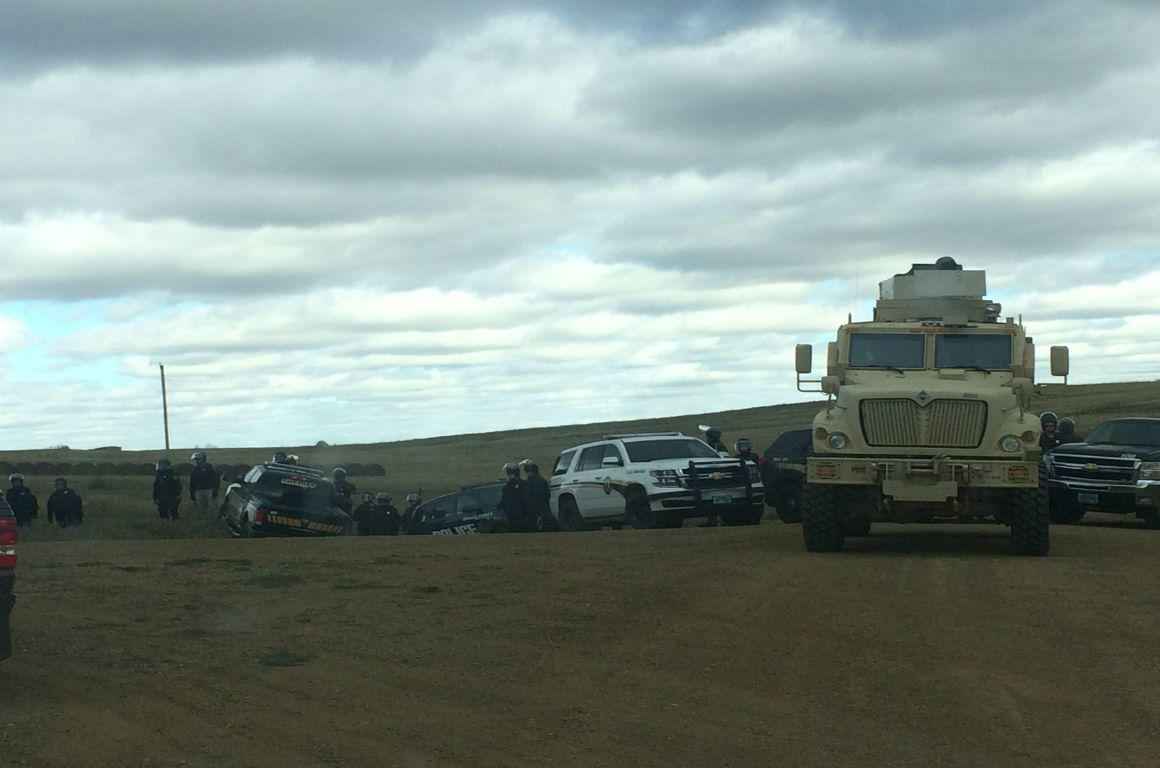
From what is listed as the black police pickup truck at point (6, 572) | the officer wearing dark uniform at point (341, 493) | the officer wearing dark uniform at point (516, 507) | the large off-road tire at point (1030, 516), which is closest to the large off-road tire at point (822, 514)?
the large off-road tire at point (1030, 516)

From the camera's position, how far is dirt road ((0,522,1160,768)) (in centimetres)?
820

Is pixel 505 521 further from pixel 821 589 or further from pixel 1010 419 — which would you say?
pixel 821 589

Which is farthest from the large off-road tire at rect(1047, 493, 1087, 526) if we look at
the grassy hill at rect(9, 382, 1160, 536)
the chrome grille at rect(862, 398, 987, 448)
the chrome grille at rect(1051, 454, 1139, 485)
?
the grassy hill at rect(9, 382, 1160, 536)

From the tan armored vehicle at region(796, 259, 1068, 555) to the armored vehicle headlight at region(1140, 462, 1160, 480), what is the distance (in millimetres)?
5987

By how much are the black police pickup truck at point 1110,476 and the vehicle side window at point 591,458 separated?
7309 millimetres

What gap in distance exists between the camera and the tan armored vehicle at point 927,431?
17938 millimetres

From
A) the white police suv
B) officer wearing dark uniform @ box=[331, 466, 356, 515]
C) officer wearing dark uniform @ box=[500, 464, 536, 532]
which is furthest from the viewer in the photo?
officer wearing dark uniform @ box=[331, 466, 356, 515]

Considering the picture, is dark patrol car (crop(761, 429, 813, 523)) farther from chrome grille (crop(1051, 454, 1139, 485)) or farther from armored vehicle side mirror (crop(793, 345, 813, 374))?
armored vehicle side mirror (crop(793, 345, 813, 374))

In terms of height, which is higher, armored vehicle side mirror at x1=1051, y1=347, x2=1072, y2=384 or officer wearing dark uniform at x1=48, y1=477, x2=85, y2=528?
armored vehicle side mirror at x1=1051, y1=347, x2=1072, y2=384

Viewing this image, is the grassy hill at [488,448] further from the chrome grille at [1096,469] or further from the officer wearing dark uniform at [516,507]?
the chrome grille at [1096,469]

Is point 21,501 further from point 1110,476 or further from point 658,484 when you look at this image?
point 1110,476

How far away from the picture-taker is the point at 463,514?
27.4m

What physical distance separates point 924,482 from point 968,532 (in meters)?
6.27

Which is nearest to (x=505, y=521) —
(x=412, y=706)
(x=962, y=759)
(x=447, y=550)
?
(x=447, y=550)
